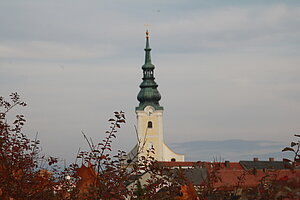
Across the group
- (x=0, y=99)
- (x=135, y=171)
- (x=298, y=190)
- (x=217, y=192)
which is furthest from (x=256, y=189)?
(x=0, y=99)

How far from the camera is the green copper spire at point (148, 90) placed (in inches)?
3713

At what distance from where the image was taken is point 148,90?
94.2 m

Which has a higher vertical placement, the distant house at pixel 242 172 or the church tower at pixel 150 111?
the church tower at pixel 150 111

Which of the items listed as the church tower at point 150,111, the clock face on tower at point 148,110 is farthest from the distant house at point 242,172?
the clock face on tower at point 148,110

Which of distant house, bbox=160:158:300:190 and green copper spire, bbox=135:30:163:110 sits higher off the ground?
green copper spire, bbox=135:30:163:110

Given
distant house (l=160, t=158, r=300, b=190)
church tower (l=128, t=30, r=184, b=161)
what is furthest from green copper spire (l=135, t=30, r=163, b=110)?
distant house (l=160, t=158, r=300, b=190)

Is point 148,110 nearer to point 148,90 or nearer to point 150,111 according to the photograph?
point 150,111

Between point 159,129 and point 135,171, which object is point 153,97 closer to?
point 159,129

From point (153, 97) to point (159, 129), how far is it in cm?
584

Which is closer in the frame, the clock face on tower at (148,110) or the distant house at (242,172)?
the distant house at (242,172)

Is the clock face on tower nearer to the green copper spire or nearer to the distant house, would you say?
the green copper spire

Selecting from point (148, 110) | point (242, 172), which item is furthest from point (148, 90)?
point (242, 172)

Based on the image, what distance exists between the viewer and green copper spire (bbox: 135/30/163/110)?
94312mm

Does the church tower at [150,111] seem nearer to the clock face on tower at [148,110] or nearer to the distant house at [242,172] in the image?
the clock face on tower at [148,110]
